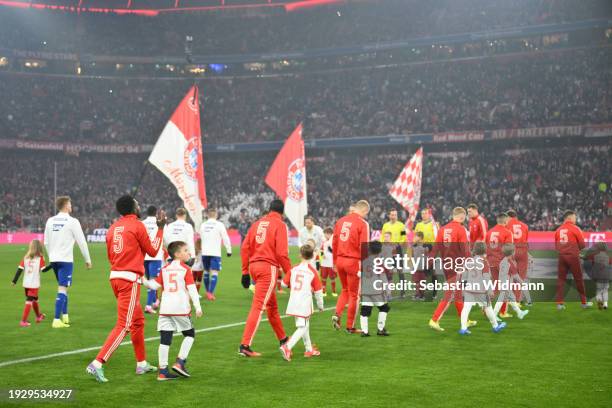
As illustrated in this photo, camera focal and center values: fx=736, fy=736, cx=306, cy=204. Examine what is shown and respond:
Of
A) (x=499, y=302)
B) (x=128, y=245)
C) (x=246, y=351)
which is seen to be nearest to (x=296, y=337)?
(x=246, y=351)

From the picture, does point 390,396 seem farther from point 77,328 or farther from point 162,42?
point 162,42

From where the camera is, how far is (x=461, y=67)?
181ft

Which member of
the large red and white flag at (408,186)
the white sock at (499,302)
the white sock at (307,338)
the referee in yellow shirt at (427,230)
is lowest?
the white sock at (307,338)

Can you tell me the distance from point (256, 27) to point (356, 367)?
59.4 m

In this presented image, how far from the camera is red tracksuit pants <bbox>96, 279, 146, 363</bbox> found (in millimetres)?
8523

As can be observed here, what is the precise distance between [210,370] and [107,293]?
35.3 ft

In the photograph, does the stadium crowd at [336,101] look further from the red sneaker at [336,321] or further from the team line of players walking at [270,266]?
the red sneaker at [336,321]

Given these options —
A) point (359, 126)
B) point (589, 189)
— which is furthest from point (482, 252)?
point (359, 126)

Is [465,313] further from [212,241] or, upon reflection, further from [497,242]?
[212,241]

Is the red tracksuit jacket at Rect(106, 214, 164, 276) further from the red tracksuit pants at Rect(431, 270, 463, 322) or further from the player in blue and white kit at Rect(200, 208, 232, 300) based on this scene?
the player in blue and white kit at Rect(200, 208, 232, 300)

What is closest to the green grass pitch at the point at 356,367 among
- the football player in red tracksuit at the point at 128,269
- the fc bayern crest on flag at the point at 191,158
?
the football player in red tracksuit at the point at 128,269

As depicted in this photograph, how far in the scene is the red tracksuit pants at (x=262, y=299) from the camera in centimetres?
1011

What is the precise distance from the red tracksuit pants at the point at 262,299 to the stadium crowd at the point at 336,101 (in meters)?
39.2

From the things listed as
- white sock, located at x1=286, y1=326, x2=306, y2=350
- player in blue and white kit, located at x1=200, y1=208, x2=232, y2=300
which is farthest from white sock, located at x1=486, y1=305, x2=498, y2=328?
player in blue and white kit, located at x1=200, y1=208, x2=232, y2=300
